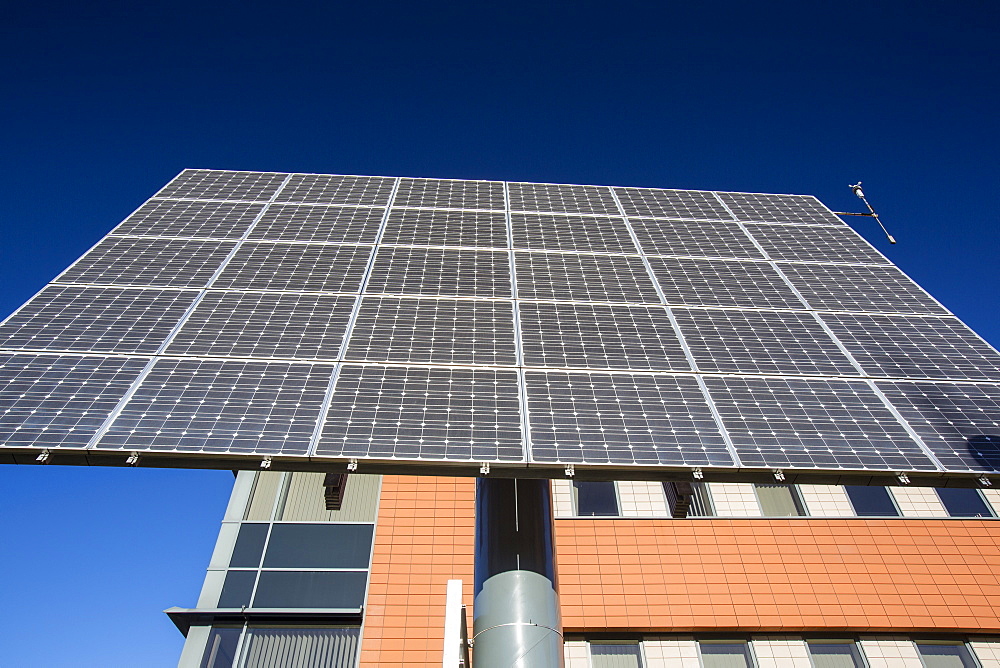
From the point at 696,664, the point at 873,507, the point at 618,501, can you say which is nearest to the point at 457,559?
the point at 618,501

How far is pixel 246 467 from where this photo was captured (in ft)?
22.5

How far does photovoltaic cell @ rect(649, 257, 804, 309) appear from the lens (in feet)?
36.3

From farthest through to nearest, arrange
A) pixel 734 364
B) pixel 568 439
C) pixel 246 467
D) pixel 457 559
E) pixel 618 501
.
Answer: pixel 618 501
pixel 457 559
pixel 734 364
pixel 568 439
pixel 246 467

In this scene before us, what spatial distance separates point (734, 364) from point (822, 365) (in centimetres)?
136

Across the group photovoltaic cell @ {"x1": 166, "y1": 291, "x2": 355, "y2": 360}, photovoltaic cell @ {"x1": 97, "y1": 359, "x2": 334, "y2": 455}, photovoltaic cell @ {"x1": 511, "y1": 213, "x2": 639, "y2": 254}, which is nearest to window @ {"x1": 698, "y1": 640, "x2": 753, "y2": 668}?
photovoltaic cell @ {"x1": 511, "y1": 213, "x2": 639, "y2": 254}

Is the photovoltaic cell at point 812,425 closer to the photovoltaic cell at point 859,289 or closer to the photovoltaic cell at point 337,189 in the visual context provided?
the photovoltaic cell at point 859,289

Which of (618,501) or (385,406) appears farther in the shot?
(618,501)

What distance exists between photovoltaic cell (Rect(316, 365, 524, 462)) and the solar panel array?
0.03 metres

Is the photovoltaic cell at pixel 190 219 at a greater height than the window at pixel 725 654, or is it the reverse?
the photovoltaic cell at pixel 190 219

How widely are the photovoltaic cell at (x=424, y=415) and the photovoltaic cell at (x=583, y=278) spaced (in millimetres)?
2814

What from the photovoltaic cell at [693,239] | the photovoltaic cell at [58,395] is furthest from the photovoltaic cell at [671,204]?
the photovoltaic cell at [58,395]

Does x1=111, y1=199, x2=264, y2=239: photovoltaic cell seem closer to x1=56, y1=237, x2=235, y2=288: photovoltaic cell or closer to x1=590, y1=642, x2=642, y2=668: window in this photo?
x1=56, y1=237, x2=235, y2=288: photovoltaic cell

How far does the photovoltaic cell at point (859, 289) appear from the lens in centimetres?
1132

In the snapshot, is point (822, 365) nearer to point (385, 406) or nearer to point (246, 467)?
point (385, 406)
